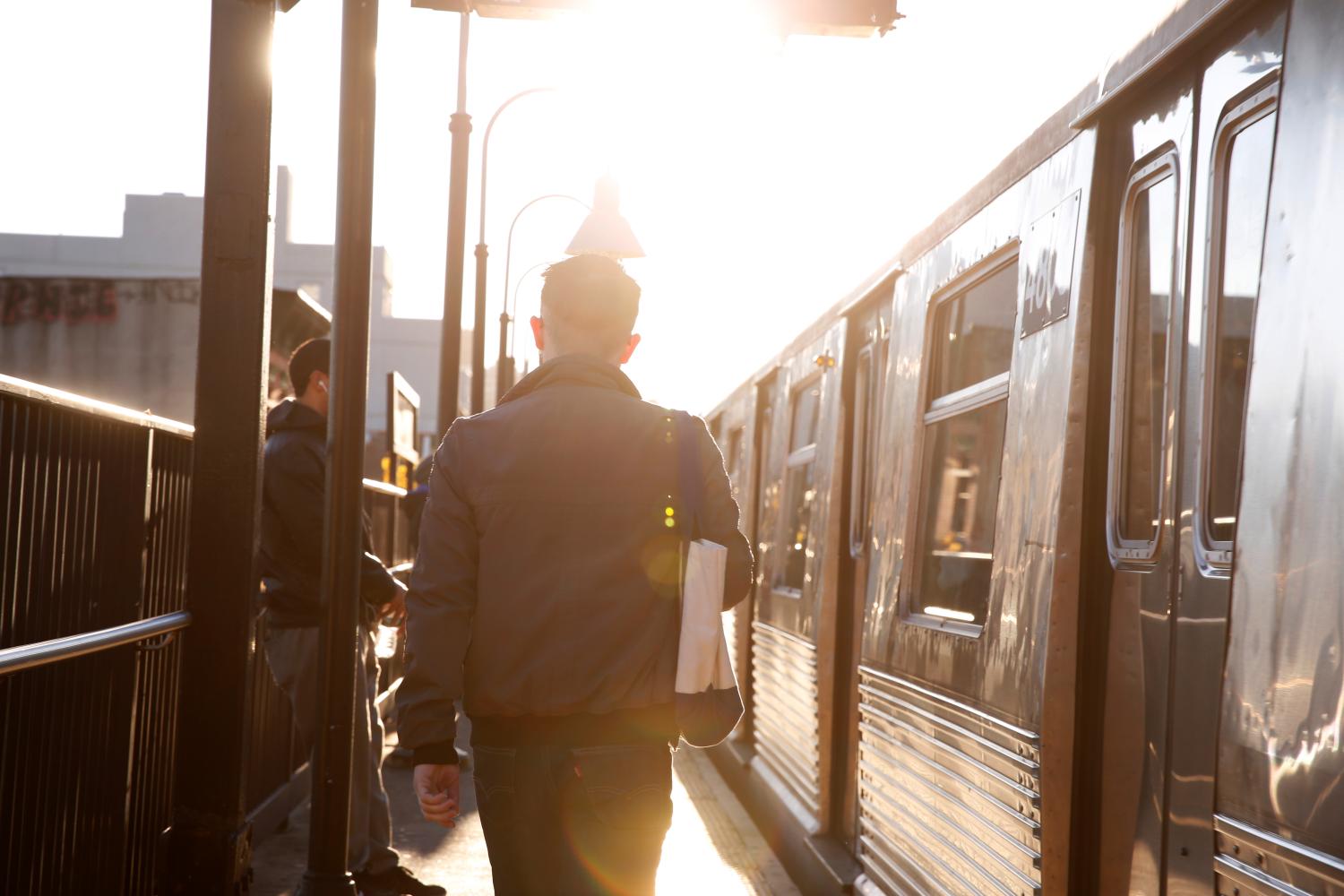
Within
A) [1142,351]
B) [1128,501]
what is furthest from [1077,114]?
[1128,501]

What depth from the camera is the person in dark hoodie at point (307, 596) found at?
19.9 ft

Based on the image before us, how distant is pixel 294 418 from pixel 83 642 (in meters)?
2.45

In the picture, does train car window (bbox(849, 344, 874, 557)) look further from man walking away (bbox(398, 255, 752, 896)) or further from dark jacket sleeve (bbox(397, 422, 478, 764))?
dark jacket sleeve (bbox(397, 422, 478, 764))

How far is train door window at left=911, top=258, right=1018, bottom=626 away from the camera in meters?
4.77

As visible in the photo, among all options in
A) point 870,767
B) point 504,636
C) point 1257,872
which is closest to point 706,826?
point 870,767

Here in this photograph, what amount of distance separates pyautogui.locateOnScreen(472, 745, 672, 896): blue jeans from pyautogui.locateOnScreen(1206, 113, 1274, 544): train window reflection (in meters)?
1.26

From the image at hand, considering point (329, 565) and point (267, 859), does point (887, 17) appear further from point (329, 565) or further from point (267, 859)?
point (267, 859)

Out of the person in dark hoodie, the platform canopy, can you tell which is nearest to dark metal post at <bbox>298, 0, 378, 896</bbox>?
the person in dark hoodie

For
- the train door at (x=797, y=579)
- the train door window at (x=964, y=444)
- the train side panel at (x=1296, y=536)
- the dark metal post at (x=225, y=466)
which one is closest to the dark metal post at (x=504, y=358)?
the train door at (x=797, y=579)

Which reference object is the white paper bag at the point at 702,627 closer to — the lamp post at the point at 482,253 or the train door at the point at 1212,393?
the train door at the point at 1212,393

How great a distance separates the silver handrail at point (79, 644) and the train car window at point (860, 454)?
11.9 feet

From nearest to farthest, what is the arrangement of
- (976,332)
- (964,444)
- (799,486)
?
(976,332) → (964,444) → (799,486)

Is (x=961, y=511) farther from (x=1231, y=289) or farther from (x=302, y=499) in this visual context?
(x=302, y=499)

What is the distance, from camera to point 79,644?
12.5ft
